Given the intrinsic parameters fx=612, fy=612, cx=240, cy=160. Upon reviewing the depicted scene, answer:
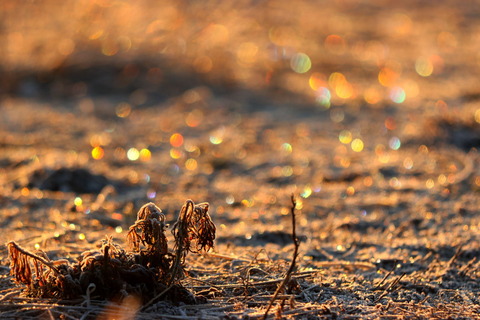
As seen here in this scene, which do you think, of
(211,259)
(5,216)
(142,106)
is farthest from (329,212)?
(142,106)

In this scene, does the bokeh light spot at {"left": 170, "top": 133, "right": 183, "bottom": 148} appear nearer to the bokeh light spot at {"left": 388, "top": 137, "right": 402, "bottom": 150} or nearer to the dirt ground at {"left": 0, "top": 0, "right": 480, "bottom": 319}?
the dirt ground at {"left": 0, "top": 0, "right": 480, "bottom": 319}

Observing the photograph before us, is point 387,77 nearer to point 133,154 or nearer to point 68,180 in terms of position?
point 133,154

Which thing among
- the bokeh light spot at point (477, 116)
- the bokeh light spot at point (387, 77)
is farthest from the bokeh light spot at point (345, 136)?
the bokeh light spot at point (387, 77)

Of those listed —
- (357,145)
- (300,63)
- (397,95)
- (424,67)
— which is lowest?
(357,145)

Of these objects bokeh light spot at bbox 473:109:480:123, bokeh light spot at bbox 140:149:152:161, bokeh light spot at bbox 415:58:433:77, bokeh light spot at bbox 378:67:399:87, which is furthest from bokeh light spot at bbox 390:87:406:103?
bokeh light spot at bbox 140:149:152:161

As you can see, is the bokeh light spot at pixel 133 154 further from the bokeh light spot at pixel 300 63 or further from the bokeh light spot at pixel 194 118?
the bokeh light spot at pixel 300 63

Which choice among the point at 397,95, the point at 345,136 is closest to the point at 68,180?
the point at 345,136

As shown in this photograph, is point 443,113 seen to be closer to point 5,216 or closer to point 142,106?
point 142,106
